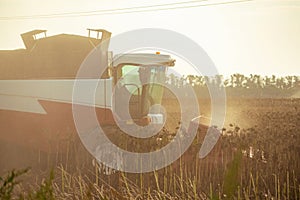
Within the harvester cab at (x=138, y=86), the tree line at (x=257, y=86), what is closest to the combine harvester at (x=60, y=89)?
the harvester cab at (x=138, y=86)

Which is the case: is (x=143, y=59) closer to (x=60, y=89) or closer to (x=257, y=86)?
(x=60, y=89)

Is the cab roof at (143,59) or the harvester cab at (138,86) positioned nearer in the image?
the harvester cab at (138,86)

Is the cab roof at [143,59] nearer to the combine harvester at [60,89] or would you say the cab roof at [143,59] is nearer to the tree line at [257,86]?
the combine harvester at [60,89]

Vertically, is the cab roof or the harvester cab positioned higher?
the cab roof

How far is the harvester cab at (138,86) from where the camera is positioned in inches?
277

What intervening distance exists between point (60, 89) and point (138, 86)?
1336 mm

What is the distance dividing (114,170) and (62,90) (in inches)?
79.0

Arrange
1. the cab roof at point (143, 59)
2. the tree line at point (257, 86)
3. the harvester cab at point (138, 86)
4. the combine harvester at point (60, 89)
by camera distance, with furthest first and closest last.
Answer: the tree line at point (257, 86), the cab roof at point (143, 59), the harvester cab at point (138, 86), the combine harvester at point (60, 89)

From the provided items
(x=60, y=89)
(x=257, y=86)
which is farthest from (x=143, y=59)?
(x=257, y=86)

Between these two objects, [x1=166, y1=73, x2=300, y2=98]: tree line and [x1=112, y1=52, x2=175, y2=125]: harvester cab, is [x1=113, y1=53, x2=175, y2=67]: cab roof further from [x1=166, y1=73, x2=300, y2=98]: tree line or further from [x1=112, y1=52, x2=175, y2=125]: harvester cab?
[x1=166, y1=73, x2=300, y2=98]: tree line

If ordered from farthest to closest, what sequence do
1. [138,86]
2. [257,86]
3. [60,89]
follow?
[257,86], [138,86], [60,89]

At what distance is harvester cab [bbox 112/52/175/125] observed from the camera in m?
7.02

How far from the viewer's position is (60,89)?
6.82 metres

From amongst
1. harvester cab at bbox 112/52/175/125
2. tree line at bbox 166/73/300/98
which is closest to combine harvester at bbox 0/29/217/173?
harvester cab at bbox 112/52/175/125
